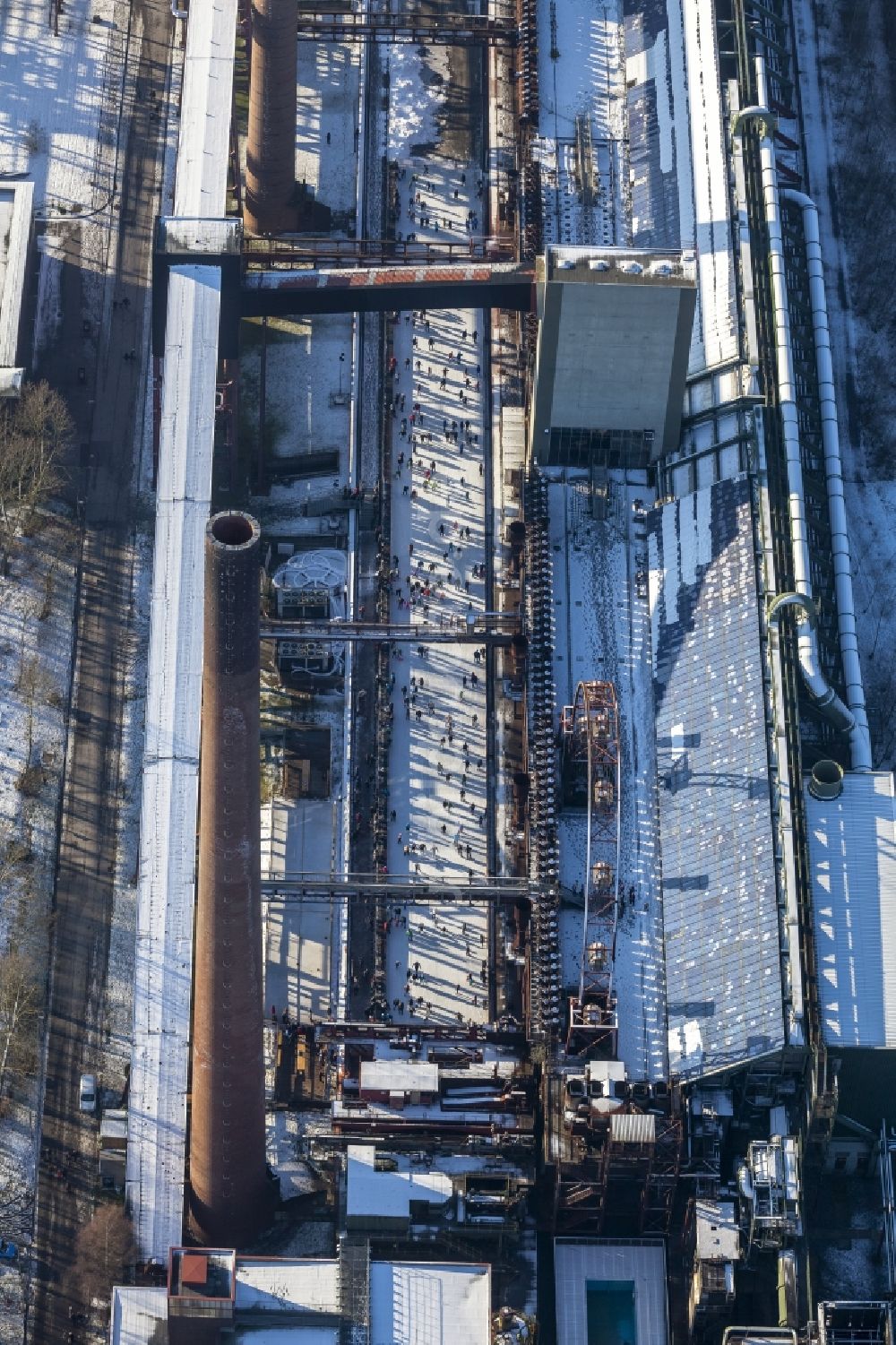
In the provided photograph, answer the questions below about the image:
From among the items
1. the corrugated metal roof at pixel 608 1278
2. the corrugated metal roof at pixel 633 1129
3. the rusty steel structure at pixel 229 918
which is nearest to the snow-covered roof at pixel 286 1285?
the rusty steel structure at pixel 229 918

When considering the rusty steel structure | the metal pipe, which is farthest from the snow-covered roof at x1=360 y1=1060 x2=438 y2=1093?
the metal pipe

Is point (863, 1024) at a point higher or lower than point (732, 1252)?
higher

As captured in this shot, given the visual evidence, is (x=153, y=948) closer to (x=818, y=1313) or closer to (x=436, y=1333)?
(x=436, y=1333)

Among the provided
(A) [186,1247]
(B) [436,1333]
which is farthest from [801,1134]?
(A) [186,1247]

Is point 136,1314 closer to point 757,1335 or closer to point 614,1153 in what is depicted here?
point 614,1153

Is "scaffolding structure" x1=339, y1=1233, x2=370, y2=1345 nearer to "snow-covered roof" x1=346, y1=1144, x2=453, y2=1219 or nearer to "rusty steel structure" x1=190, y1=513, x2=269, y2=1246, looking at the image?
"snow-covered roof" x1=346, y1=1144, x2=453, y2=1219

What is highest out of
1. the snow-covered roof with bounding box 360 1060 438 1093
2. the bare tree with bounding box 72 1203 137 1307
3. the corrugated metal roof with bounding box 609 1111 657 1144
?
the snow-covered roof with bounding box 360 1060 438 1093
